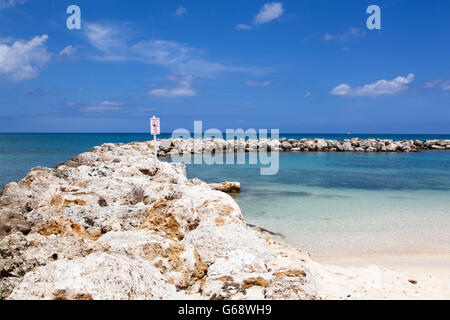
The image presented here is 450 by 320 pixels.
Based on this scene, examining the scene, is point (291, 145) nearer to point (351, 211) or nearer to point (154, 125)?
point (154, 125)

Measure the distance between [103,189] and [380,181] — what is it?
1429 centimetres

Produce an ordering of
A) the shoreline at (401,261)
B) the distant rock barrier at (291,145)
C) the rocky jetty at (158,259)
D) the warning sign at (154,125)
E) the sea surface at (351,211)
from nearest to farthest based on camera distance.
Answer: the rocky jetty at (158,259) → the shoreline at (401,261) → the sea surface at (351,211) → the warning sign at (154,125) → the distant rock barrier at (291,145)

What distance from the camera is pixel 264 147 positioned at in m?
38.4

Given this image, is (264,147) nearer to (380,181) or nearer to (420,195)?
(380,181)

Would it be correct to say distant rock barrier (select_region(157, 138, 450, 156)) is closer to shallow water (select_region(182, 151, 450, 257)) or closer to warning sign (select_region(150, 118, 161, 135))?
shallow water (select_region(182, 151, 450, 257))

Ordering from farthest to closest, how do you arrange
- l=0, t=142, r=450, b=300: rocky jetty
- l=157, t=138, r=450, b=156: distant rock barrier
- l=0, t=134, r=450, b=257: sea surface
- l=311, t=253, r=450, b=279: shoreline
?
l=157, t=138, r=450, b=156: distant rock barrier
l=0, t=134, r=450, b=257: sea surface
l=311, t=253, r=450, b=279: shoreline
l=0, t=142, r=450, b=300: rocky jetty

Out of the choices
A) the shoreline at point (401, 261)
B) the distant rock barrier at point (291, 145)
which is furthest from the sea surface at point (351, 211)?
the distant rock barrier at point (291, 145)

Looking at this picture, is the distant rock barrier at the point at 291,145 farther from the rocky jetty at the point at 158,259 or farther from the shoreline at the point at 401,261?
the shoreline at the point at 401,261

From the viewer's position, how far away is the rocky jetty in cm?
326

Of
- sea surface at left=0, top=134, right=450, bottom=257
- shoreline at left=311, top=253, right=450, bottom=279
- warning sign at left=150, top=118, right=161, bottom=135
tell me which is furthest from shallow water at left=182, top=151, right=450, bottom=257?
warning sign at left=150, top=118, right=161, bottom=135

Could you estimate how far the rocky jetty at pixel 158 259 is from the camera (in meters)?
3.26

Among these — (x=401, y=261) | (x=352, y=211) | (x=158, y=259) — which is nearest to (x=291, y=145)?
(x=352, y=211)

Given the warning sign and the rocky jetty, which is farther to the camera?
the warning sign

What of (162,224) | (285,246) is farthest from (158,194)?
(285,246)
